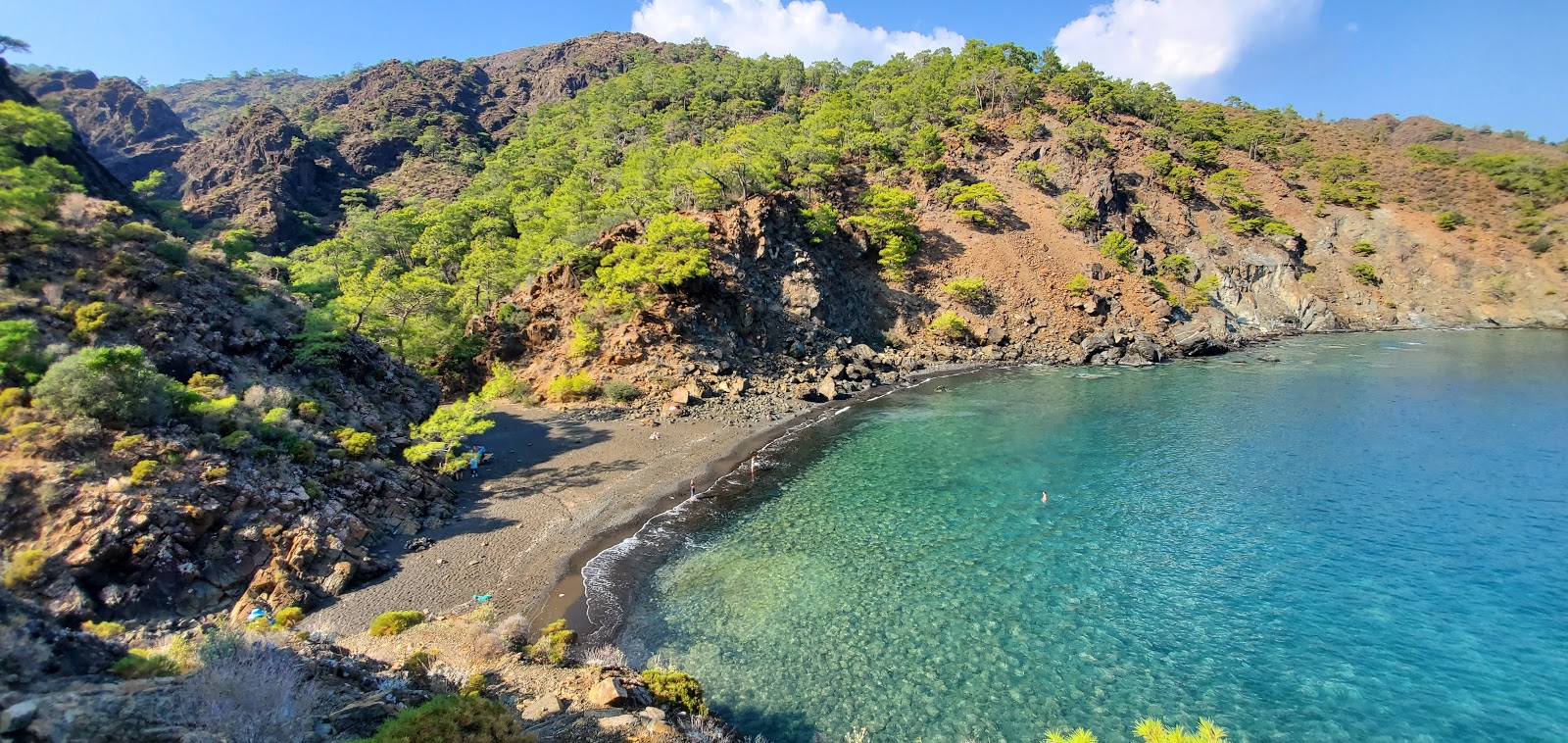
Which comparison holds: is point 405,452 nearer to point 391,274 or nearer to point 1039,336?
point 391,274

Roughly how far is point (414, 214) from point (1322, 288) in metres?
99.0

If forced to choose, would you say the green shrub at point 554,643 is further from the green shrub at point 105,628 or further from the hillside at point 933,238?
the hillside at point 933,238

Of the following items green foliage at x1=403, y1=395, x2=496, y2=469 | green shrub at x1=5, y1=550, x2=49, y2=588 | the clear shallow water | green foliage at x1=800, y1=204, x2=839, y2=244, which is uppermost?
green foliage at x1=800, y1=204, x2=839, y2=244

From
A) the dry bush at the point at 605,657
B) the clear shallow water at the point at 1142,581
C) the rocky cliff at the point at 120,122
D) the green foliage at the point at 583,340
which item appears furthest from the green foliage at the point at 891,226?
the rocky cliff at the point at 120,122

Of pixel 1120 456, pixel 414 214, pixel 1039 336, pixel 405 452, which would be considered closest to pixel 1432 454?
pixel 1120 456

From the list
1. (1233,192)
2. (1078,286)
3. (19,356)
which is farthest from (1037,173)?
(19,356)

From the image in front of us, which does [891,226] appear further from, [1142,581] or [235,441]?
[235,441]

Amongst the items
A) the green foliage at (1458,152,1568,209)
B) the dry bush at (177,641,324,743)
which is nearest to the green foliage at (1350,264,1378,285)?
the green foliage at (1458,152,1568,209)

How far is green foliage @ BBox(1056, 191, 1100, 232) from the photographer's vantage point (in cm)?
6234

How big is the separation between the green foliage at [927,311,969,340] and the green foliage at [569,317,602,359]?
2984cm

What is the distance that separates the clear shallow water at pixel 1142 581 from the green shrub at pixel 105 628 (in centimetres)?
1137

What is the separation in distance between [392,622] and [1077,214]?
66.3 m

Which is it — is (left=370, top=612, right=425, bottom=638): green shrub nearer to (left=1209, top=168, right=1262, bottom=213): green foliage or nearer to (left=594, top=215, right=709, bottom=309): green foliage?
(left=594, top=215, right=709, bottom=309): green foliage

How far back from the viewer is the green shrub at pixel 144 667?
29.0 feet
